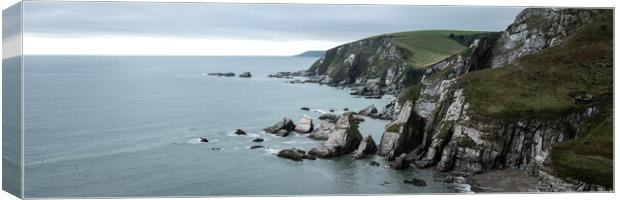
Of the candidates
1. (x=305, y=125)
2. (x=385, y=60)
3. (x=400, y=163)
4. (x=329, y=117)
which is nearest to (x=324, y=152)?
(x=305, y=125)

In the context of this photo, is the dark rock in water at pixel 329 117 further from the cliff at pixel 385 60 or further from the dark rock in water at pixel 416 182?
the dark rock in water at pixel 416 182

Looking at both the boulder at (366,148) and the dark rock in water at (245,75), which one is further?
the boulder at (366,148)

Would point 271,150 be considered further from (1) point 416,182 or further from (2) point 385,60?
(2) point 385,60

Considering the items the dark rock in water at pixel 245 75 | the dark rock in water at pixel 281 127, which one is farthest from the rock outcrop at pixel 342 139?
the dark rock in water at pixel 245 75

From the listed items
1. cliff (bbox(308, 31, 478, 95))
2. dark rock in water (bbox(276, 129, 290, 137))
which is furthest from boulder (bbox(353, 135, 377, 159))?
dark rock in water (bbox(276, 129, 290, 137))

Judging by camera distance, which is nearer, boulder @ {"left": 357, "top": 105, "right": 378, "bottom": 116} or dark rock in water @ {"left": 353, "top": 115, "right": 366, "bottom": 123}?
boulder @ {"left": 357, "top": 105, "right": 378, "bottom": 116}

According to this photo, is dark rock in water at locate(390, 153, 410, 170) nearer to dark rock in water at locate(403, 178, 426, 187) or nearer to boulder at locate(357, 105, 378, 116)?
dark rock in water at locate(403, 178, 426, 187)
